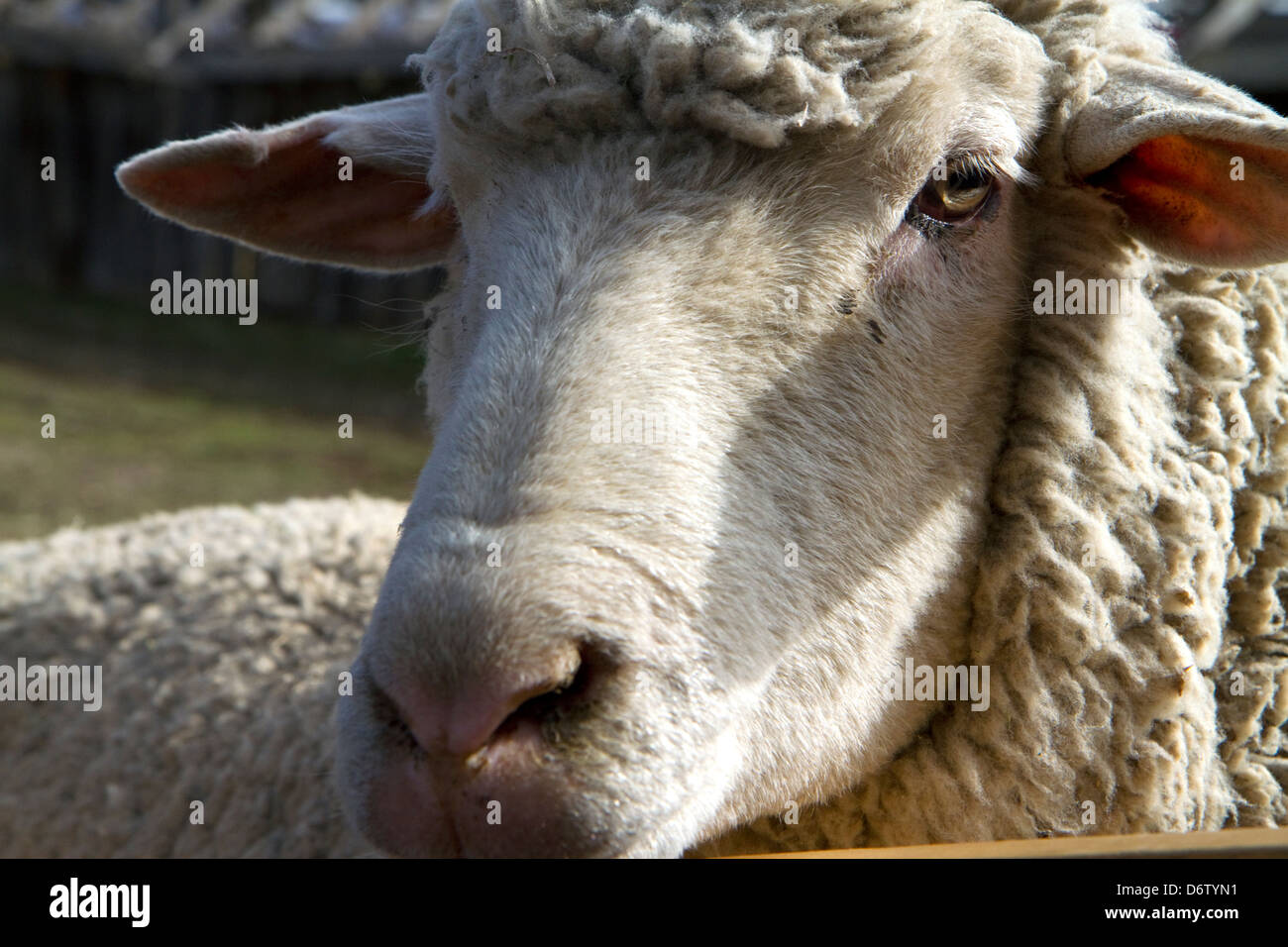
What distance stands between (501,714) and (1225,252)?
165cm

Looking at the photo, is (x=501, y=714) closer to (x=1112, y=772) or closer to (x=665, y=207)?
(x=665, y=207)

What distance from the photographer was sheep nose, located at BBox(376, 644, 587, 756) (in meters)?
1.74

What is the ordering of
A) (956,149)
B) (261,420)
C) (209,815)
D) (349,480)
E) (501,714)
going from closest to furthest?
(501,714) < (956,149) < (209,815) < (349,480) < (261,420)

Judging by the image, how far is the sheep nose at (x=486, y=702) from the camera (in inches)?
68.6

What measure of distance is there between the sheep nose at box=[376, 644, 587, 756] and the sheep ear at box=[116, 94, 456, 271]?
140 centimetres

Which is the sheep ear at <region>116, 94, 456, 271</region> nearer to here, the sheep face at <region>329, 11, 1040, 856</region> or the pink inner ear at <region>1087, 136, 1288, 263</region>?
the sheep face at <region>329, 11, 1040, 856</region>

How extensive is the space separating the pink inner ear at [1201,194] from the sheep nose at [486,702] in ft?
4.88

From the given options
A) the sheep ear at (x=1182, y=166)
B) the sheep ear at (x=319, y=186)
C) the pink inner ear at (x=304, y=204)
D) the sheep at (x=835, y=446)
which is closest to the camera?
the sheep at (x=835, y=446)

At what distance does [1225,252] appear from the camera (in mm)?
2439

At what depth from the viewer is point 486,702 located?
5.73 ft

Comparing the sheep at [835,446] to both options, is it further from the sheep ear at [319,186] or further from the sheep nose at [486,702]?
the sheep ear at [319,186]

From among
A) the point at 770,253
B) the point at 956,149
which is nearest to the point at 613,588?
the point at 770,253

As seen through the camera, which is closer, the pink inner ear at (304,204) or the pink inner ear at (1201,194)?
the pink inner ear at (1201,194)

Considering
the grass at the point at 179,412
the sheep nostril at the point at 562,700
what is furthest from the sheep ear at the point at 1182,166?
the grass at the point at 179,412
